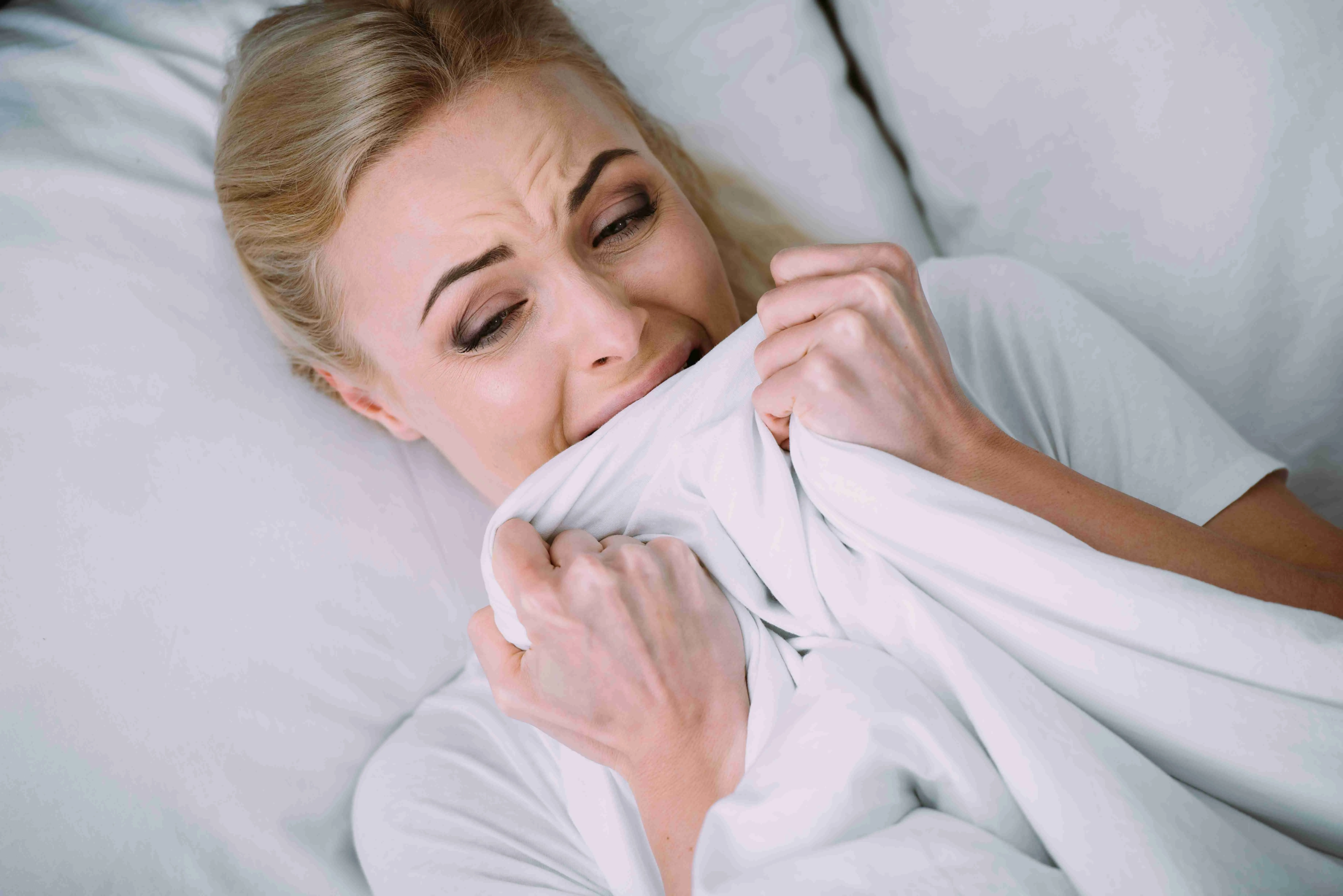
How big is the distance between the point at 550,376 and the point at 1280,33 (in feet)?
3.83

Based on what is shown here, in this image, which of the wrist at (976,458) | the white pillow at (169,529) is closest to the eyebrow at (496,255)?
the white pillow at (169,529)

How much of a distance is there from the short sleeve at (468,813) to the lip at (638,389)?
0.46 m

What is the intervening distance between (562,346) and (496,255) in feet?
0.44

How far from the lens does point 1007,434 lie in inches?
38.3

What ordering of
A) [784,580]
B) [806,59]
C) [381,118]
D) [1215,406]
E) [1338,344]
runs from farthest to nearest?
[806,59] < [1215,406] < [1338,344] < [381,118] < [784,580]

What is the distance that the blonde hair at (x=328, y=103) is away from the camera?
0.98 m

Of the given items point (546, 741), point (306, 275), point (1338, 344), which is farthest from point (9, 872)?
point (1338, 344)

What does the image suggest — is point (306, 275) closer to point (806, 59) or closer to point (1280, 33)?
point (806, 59)

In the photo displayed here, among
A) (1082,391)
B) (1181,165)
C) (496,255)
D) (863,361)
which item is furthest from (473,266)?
(1181,165)

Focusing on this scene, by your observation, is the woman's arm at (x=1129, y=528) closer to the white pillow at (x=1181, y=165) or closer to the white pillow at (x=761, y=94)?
the white pillow at (x=1181, y=165)

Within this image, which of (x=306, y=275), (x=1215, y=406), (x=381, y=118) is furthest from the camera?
(x=1215, y=406)

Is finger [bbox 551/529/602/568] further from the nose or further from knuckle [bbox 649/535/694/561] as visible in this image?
the nose

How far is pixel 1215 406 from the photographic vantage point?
134cm

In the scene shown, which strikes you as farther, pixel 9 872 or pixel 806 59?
pixel 806 59
